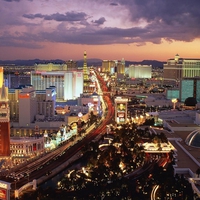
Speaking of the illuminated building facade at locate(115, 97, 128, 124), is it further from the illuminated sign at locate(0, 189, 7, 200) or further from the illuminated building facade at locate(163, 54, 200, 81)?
the illuminated building facade at locate(163, 54, 200, 81)

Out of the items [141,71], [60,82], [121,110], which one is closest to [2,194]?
[121,110]

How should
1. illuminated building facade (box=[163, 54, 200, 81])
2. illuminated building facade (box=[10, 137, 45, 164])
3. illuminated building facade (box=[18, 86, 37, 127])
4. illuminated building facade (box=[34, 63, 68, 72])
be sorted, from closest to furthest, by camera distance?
illuminated building facade (box=[10, 137, 45, 164]) → illuminated building facade (box=[18, 86, 37, 127]) → illuminated building facade (box=[34, 63, 68, 72]) → illuminated building facade (box=[163, 54, 200, 81])

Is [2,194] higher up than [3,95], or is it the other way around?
[3,95]

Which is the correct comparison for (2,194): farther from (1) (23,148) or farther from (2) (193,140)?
(2) (193,140)

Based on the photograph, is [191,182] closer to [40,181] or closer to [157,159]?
[157,159]

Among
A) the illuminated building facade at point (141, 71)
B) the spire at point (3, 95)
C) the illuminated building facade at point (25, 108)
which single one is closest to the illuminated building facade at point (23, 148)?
the spire at point (3, 95)

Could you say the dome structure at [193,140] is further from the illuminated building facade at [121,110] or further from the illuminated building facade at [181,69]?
the illuminated building facade at [181,69]

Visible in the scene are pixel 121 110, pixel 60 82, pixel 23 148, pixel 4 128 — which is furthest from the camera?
pixel 60 82

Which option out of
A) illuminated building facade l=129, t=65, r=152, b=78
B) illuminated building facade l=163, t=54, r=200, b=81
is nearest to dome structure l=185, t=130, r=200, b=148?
illuminated building facade l=163, t=54, r=200, b=81

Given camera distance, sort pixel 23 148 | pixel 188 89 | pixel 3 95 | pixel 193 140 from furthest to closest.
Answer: pixel 188 89 → pixel 193 140 → pixel 23 148 → pixel 3 95

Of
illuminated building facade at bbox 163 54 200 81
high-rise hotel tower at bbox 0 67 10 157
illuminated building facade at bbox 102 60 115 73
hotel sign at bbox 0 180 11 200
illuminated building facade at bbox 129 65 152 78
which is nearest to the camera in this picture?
hotel sign at bbox 0 180 11 200
